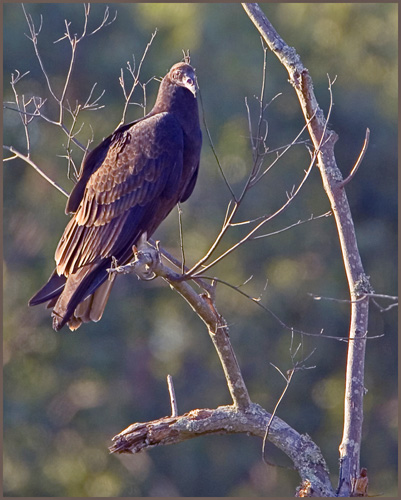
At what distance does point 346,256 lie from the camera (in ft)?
12.3

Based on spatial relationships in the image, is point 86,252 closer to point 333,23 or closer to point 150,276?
point 150,276

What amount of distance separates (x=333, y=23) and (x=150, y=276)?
7274 mm

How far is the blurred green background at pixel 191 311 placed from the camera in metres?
9.30

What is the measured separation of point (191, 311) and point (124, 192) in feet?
17.2

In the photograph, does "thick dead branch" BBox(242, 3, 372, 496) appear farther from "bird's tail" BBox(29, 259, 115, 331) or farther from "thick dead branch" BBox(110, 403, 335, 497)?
"bird's tail" BBox(29, 259, 115, 331)

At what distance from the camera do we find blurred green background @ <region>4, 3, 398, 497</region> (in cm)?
930

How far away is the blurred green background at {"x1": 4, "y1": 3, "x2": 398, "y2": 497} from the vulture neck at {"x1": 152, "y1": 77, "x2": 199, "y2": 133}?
461cm

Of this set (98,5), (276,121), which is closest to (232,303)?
(276,121)

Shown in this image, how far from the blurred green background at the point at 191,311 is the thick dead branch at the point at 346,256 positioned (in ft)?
17.2

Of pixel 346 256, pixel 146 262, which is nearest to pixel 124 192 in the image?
pixel 146 262

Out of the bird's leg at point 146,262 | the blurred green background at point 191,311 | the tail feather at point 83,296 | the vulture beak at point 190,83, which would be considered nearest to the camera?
the bird's leg at point 146,262

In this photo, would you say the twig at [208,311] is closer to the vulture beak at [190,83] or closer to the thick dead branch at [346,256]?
the thick dead branch at [346,256]

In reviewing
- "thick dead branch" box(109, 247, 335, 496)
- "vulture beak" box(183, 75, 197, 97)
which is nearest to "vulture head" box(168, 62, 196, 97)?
"vulture beak" box(183, 75, 197, 97)

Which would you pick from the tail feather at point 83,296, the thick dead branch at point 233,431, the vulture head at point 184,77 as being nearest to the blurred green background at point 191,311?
the vulture head at point 184,77
